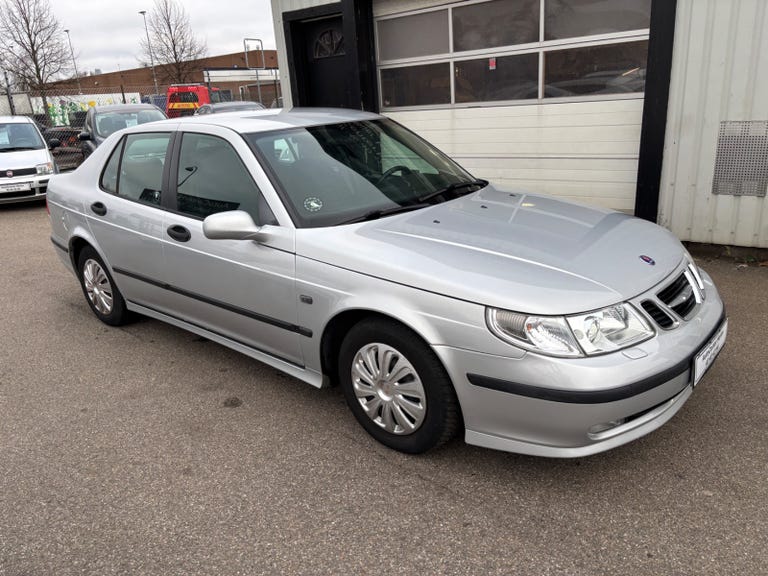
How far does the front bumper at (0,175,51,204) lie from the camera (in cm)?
1076

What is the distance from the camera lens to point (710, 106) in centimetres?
564

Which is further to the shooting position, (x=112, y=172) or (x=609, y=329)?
(x=112, y=172)

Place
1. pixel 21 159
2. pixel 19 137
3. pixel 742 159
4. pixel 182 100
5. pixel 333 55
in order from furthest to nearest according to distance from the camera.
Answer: pixel 182 100 < pixel 19 137 < pixel 21 159 < pixel 333 55 < pixel 742 159

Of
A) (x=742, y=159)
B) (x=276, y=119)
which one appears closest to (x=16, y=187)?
(x=276, y=119)

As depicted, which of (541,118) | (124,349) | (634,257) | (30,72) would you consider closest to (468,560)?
(634,257)

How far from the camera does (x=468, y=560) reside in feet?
7.77

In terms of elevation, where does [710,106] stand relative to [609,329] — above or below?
above

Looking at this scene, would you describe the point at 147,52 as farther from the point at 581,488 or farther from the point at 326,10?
the point at 581,488

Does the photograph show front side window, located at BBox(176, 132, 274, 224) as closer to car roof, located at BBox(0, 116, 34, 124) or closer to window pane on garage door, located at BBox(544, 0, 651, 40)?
window pane on garage door, located at BBox(544, 0, 651, 40)

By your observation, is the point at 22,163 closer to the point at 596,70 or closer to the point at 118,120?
the point at 118,120

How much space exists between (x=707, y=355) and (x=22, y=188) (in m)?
11.4

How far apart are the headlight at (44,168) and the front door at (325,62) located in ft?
17.9

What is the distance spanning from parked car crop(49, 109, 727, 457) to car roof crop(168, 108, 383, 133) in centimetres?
2

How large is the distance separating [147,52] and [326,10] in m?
37.6
